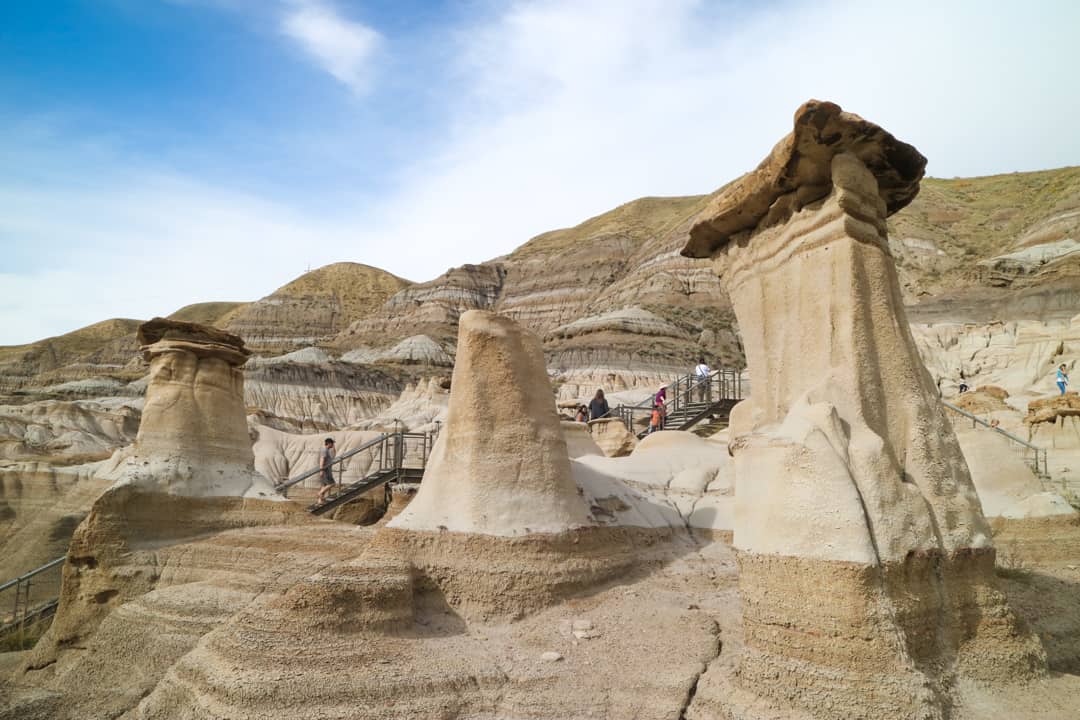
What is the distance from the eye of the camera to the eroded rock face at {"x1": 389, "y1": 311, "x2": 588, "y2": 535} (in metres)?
6.56

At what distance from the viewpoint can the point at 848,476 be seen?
4.31 meters

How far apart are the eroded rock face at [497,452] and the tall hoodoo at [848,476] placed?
2173 mm

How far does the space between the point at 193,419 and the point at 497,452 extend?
249 inches

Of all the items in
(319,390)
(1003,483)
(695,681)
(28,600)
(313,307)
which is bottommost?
(28,600)

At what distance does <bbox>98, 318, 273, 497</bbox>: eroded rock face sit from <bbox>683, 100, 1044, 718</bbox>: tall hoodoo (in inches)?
330

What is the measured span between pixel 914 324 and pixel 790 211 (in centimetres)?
3212

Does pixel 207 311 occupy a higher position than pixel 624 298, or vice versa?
pixel 207 311

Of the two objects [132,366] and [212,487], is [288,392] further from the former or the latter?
[212,487]

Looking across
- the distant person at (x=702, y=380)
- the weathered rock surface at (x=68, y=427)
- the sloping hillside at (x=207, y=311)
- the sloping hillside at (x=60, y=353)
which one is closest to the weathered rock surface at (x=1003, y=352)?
the distant person at (x=702, y=380)

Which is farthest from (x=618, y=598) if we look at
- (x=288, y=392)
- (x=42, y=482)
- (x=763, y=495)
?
(x=288, y=392)

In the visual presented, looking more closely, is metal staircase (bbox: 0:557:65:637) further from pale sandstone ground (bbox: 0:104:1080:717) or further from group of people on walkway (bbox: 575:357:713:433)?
group of people on walkway (bbox: 575:357:713:433)

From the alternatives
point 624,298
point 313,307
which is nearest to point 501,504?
point 624,298

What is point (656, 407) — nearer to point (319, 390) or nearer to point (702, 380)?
point (702, 380)

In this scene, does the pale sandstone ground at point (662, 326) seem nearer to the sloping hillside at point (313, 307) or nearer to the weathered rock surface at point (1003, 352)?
the weathered rock surface at point (1003, 352)
